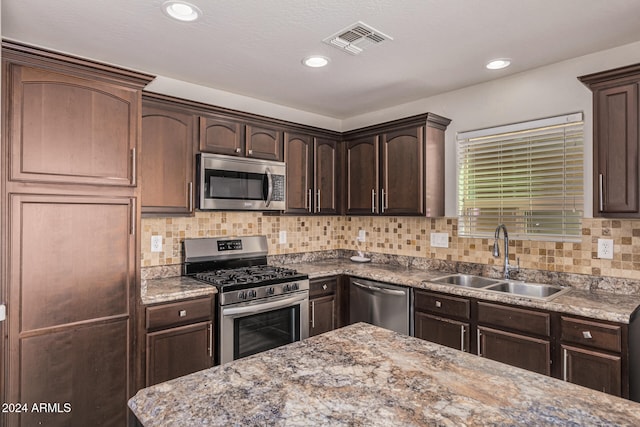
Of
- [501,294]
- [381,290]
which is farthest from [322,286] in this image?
[501,294]

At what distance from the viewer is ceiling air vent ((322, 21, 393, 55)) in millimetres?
2143

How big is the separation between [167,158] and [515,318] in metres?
2.58

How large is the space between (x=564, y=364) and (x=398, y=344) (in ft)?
4.40

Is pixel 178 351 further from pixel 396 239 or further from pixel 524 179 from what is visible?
pixel 524 179

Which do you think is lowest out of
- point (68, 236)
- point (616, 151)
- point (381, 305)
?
point (381, 305)

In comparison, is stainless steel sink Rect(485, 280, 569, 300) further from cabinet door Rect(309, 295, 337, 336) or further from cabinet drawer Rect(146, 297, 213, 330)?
cabinet drawer Rect(146, 297, 213, 330)

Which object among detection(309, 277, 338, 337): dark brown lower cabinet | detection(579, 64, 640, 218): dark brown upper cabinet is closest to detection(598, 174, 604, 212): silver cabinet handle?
detection(579, 64, 640, 218): dark brown upper cabinet

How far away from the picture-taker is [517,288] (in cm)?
281

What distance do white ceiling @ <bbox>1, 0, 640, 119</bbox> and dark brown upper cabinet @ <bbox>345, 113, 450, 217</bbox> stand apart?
0.44 metres

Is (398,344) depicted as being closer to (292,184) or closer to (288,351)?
(288,351)

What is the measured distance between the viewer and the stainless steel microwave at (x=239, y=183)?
9.43ft

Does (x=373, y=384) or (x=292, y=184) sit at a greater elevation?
(x=292, y=184)

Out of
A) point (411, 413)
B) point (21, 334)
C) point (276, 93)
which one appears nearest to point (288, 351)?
point (411, 413)

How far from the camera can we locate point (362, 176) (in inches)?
145
